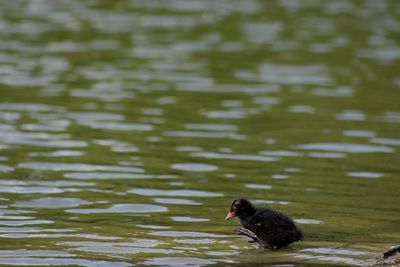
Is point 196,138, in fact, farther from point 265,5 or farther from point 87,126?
point 265,5

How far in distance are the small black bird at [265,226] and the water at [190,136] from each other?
0.12m

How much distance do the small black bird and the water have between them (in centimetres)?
12

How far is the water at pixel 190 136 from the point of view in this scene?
989 centimetres

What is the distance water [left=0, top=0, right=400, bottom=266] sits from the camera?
32.4 ft

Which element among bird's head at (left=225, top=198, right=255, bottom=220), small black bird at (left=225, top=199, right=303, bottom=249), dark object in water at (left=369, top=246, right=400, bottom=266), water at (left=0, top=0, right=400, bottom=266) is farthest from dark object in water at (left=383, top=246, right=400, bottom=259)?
bird's head at (left=225, top=198, right=255, bottom=220)

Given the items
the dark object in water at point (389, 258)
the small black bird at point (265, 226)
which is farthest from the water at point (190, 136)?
the dark object in water at point (389, 258)

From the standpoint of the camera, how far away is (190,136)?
15.4 meters

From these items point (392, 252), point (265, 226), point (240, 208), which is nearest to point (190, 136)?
point (240, 208)

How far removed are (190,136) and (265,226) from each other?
591cm

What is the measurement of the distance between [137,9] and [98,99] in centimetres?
1259

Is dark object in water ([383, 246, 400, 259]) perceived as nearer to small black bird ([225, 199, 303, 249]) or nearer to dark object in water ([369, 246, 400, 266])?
dark object in water ([369, 246, 400, 266])

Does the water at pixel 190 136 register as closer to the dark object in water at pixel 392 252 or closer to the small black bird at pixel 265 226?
the small black bird at pixel 265 226

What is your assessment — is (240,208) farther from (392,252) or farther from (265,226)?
(392,252)

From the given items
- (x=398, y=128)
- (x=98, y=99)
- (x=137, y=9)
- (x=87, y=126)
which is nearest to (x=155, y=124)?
(x=87, y=126)
